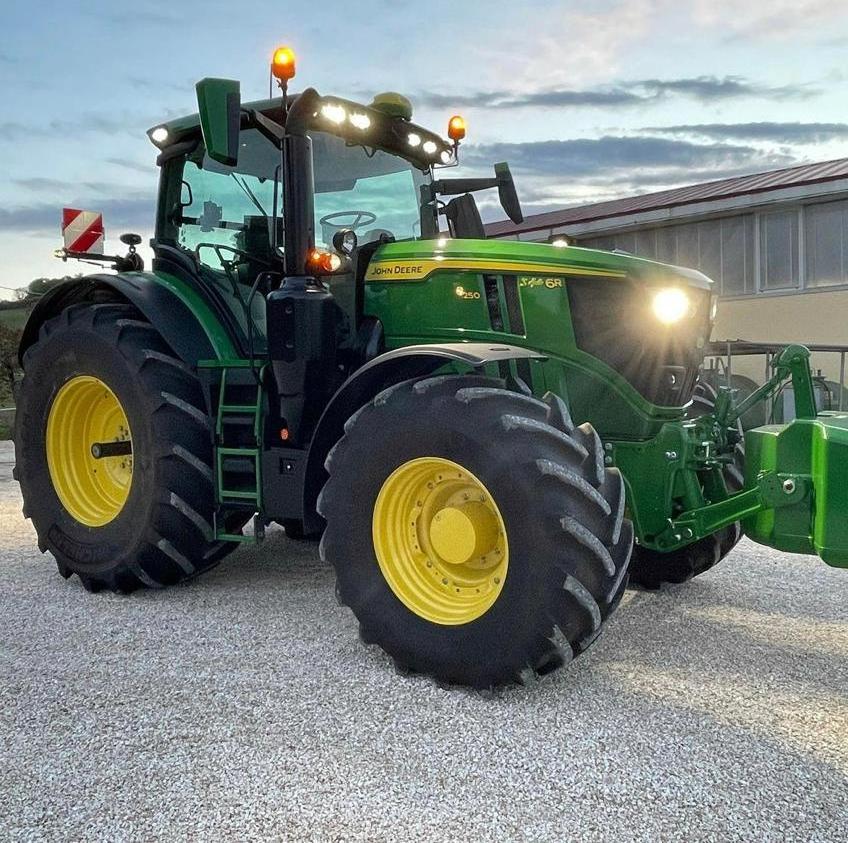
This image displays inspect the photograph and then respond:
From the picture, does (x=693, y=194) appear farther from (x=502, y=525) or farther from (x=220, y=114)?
(x=502, y=525)

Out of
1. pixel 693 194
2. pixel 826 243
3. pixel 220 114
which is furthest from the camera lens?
pixel 693 194

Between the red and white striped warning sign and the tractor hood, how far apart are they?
14.1ft

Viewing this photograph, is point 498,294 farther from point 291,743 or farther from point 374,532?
point 291,743

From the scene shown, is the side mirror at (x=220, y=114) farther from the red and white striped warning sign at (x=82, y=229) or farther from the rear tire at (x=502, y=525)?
the red and white striped warning sign at (x=82, y=229)

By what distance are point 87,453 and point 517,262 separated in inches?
110

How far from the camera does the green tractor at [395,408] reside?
3451 millimetres

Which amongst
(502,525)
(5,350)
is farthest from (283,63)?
(5,350)

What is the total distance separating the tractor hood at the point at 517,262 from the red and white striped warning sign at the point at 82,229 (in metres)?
4.29

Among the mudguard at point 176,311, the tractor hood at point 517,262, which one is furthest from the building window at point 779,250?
the mudguard at point 176,311

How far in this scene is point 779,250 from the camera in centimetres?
1578

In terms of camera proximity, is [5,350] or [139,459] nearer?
[139,459]

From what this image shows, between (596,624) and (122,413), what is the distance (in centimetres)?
309

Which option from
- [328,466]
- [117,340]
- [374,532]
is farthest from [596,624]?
[117,340]

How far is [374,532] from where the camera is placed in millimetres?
3762
